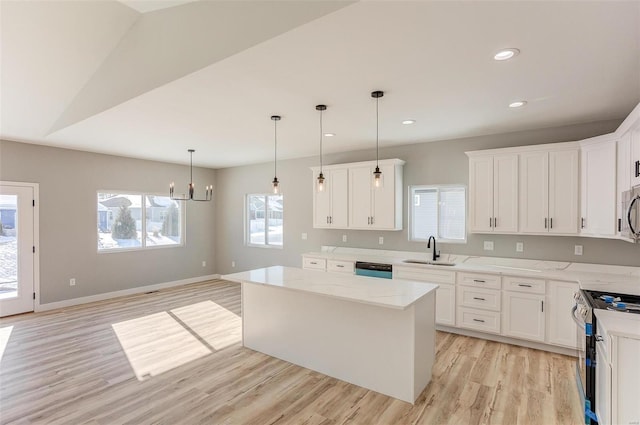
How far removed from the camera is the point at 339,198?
213 inches

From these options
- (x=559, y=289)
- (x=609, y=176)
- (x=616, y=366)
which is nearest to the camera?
(x=616, y=366)

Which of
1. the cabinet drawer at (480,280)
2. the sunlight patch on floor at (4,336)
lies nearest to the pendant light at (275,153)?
the cabinet drawer at (480,280)

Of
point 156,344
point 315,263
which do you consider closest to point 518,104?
point 315,263

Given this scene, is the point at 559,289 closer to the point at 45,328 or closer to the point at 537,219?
the point at 537,219

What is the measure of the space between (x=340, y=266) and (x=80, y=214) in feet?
15.0

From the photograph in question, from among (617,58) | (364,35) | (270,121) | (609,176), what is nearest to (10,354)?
(270,121)

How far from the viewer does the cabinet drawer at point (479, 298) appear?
12.7 feet

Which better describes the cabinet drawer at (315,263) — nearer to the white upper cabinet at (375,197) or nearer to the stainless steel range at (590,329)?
the white upper cabinet at (375,197)

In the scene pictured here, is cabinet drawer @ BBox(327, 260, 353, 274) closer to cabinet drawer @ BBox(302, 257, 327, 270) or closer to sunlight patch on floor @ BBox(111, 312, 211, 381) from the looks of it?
cabinet drawer @ BBox(302, 257, 327, 270)

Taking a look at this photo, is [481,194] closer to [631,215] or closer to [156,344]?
[631,215]

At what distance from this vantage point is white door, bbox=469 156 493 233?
13.6ft

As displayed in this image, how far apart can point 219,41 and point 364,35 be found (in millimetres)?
1045

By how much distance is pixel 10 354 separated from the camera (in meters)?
3.56

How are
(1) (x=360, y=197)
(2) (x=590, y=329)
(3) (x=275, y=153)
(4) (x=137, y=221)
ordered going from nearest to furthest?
(2) (x=590, y=329), (1) (x=360, y=197), (3) (x=275, y=153), (4) (x=137, y=221)
